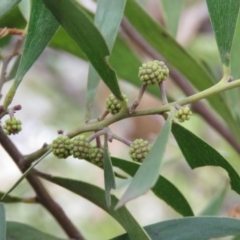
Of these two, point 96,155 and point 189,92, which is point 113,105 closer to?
point 96,155

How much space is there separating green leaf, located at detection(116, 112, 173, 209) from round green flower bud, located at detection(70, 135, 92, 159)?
10 centimetres

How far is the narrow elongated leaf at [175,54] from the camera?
2.71ft

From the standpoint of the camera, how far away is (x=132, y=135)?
6.09ft

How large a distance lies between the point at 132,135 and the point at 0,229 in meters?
1.40

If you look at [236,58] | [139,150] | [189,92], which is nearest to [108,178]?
[139,150]

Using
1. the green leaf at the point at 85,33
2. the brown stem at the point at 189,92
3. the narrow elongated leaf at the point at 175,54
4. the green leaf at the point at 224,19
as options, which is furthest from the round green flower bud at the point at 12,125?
the brown stem at the point at 189,92

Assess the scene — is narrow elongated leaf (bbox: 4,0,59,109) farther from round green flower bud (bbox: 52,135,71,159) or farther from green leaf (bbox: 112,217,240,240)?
green leaf (bbox: 112,217,240,240)

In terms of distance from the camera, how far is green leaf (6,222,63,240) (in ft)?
1.86

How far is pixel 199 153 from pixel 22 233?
24 cm

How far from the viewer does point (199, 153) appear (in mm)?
468

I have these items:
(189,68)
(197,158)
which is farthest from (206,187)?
(197,158)

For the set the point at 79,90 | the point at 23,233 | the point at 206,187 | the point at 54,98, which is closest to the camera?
the point at 23,233

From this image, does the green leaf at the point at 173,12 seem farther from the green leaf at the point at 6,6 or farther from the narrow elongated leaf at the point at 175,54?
the green leaf at the point at 6,6

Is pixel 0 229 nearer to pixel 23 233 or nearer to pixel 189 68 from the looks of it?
pixel 23 233
